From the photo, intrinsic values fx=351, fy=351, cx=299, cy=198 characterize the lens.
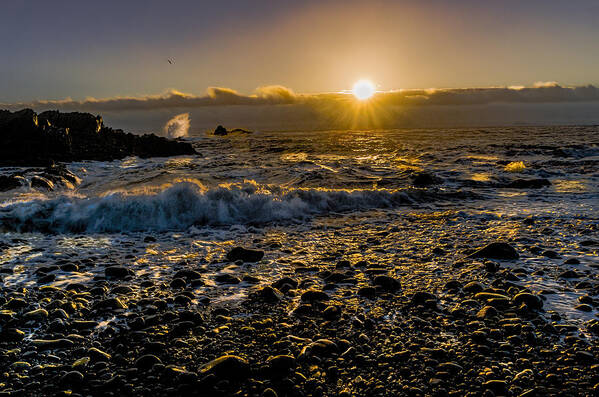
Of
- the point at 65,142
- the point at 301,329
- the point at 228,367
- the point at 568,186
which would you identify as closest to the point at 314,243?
the point at 301,329

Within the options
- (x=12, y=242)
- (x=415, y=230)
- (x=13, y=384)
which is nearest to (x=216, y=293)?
(x=13, y=384)

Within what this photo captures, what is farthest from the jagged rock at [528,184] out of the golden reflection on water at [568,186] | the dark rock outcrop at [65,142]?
the dark rock outcrop at [65,142]

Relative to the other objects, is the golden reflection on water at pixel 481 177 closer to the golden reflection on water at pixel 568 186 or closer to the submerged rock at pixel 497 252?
the golden reflection on water at pixel 568 186

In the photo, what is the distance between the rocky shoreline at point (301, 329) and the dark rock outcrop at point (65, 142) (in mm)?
18865

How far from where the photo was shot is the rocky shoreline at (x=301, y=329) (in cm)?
278

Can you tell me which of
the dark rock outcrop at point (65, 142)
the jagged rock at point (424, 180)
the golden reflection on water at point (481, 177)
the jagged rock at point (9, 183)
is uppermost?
the dark rock outcrop at point (65, 142)

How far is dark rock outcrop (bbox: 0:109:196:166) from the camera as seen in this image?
20.7 m

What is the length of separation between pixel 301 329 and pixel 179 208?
6203 mm

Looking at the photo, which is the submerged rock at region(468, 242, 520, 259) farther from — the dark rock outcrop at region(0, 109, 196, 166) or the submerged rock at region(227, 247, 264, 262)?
the dark rock outcrop at region(0, 109, 196, 166)

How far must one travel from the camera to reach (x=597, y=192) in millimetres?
10906

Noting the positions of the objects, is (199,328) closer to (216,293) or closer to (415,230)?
(216,293)

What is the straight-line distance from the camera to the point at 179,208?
8867mm

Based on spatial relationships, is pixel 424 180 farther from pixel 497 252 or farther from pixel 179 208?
pixel 179 208

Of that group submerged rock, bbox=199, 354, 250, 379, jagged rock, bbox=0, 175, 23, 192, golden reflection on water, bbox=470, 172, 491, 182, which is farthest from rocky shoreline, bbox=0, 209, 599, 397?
golden reflection on water, bbox=470, 172, 491, 182
